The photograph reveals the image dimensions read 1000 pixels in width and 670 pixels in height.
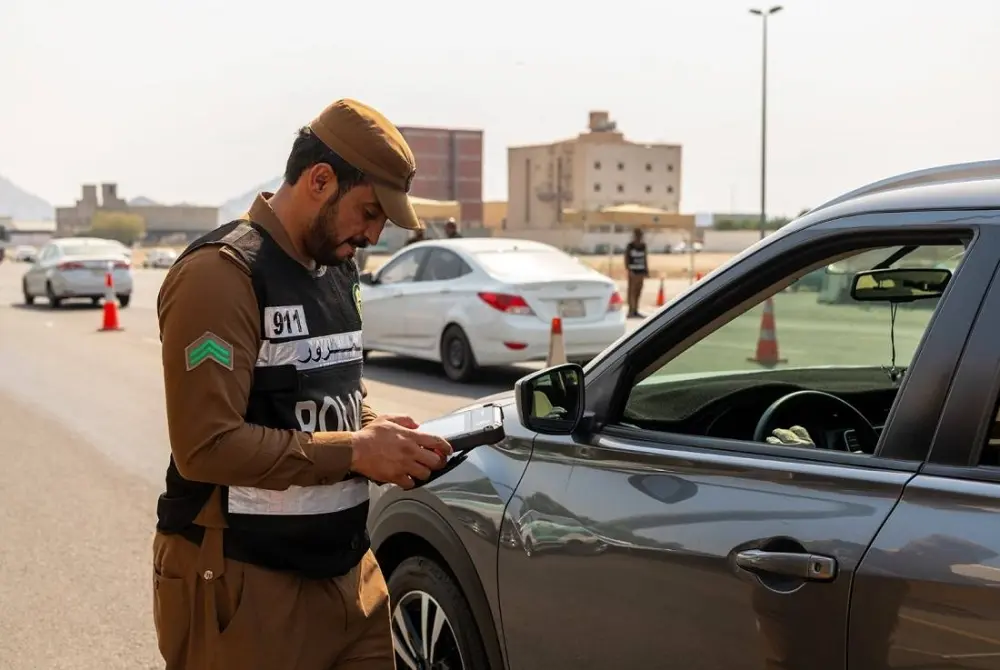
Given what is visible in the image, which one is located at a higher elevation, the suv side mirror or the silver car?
the suv side mirror

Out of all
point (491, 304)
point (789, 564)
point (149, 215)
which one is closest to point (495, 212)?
point (149, 215)

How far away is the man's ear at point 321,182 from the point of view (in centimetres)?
230

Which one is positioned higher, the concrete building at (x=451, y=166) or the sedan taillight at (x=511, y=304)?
the concrete building at (x=451, y=166)

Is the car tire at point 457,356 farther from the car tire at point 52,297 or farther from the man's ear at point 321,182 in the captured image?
the car tire at point 52,297

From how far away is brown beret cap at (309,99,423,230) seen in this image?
2.29 meters

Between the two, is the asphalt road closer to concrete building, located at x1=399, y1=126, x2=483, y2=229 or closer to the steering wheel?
the steering wheel

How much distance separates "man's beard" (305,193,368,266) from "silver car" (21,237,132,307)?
23197 millimetres

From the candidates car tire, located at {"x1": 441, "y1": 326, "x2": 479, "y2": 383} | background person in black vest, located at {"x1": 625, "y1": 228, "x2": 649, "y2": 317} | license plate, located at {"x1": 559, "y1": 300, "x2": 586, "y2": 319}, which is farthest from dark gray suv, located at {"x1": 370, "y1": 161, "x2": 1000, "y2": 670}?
background person in black vest, located at {"x1": 625, "y1": 228, "x2": 649, "y2": 317}

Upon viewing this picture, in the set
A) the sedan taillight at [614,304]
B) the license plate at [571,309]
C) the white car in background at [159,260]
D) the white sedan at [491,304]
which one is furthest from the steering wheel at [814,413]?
the white car in background at [159,260]

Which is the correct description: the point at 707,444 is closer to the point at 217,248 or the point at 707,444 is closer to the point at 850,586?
the point at 850,586

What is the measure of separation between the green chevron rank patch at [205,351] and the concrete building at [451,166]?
8246cm

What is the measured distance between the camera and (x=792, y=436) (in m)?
2.82

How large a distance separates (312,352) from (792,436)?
125 centimetres

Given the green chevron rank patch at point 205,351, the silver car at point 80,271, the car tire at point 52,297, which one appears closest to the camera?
the green chevron rank patch at point 205,351
